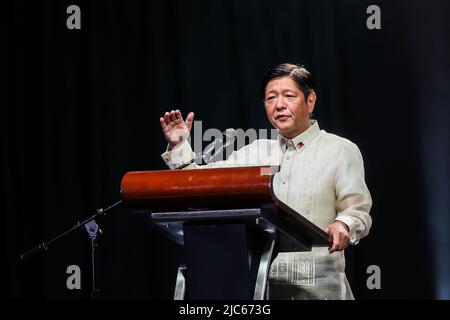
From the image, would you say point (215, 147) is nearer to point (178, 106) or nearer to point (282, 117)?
point (282, 117)

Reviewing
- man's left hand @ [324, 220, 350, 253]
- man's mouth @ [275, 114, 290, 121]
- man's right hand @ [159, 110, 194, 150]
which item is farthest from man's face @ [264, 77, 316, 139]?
man's left hand @ [324, 220, 350, 253]

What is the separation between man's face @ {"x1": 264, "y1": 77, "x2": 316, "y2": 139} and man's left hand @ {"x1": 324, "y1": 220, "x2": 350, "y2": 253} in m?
0.57

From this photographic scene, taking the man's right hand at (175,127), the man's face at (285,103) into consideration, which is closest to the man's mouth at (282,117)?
the man's face at (285,103)

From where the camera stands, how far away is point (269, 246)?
5.43 feet

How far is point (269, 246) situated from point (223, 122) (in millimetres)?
1950

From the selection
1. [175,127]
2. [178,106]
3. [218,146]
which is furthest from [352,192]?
[178,106]

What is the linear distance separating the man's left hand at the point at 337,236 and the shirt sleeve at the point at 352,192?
0.11 m

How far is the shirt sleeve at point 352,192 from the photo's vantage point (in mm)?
1997

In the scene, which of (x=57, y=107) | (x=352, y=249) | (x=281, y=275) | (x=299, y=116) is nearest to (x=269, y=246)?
(x=281, y=275)

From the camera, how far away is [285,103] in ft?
7.61

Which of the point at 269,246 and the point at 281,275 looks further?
the point at 281,275

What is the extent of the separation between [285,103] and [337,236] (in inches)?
26.6

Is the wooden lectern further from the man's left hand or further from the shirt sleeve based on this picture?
the shirt sleeve
